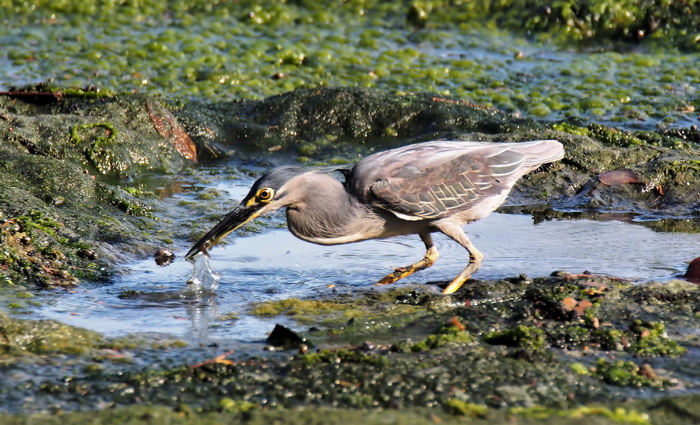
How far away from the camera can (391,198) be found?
16.7ft

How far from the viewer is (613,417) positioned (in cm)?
324

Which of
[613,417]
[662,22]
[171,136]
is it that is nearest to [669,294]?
[613,417]

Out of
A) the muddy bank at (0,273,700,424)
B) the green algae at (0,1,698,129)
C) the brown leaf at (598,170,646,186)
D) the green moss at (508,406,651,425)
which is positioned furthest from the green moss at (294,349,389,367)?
the green algae at (0,1,698,129)

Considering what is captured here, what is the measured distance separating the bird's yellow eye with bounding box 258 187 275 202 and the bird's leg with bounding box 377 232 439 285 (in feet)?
2.93

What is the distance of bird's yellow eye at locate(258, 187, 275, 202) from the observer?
4895 millimetres

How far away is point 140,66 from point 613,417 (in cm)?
836

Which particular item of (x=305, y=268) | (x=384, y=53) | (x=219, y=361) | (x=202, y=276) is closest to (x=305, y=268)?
(x=305, y=268)

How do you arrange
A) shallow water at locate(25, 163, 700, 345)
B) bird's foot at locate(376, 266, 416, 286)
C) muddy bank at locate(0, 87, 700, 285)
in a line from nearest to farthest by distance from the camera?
shallow water at locate(25, 163, 700, 345)
bird's foot at locate(376, 266, 416, 286)
muddy bank at locate(0, 87, 700, 285)

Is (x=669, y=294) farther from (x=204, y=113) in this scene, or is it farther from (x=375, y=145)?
(x=204, y=113)

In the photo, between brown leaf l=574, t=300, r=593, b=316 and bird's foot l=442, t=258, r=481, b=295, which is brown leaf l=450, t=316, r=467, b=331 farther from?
bird's foot l=442, t=258, r=481, b=295

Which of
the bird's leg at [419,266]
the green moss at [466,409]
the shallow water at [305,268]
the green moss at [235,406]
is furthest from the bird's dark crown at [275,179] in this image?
the green moss at [466,409]

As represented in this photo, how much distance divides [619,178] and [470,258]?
92.1 inches

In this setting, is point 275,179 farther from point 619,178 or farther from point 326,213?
point 619,178

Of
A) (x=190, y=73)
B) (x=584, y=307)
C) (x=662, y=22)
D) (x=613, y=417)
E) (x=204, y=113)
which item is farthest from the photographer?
(x=662, y=22)
